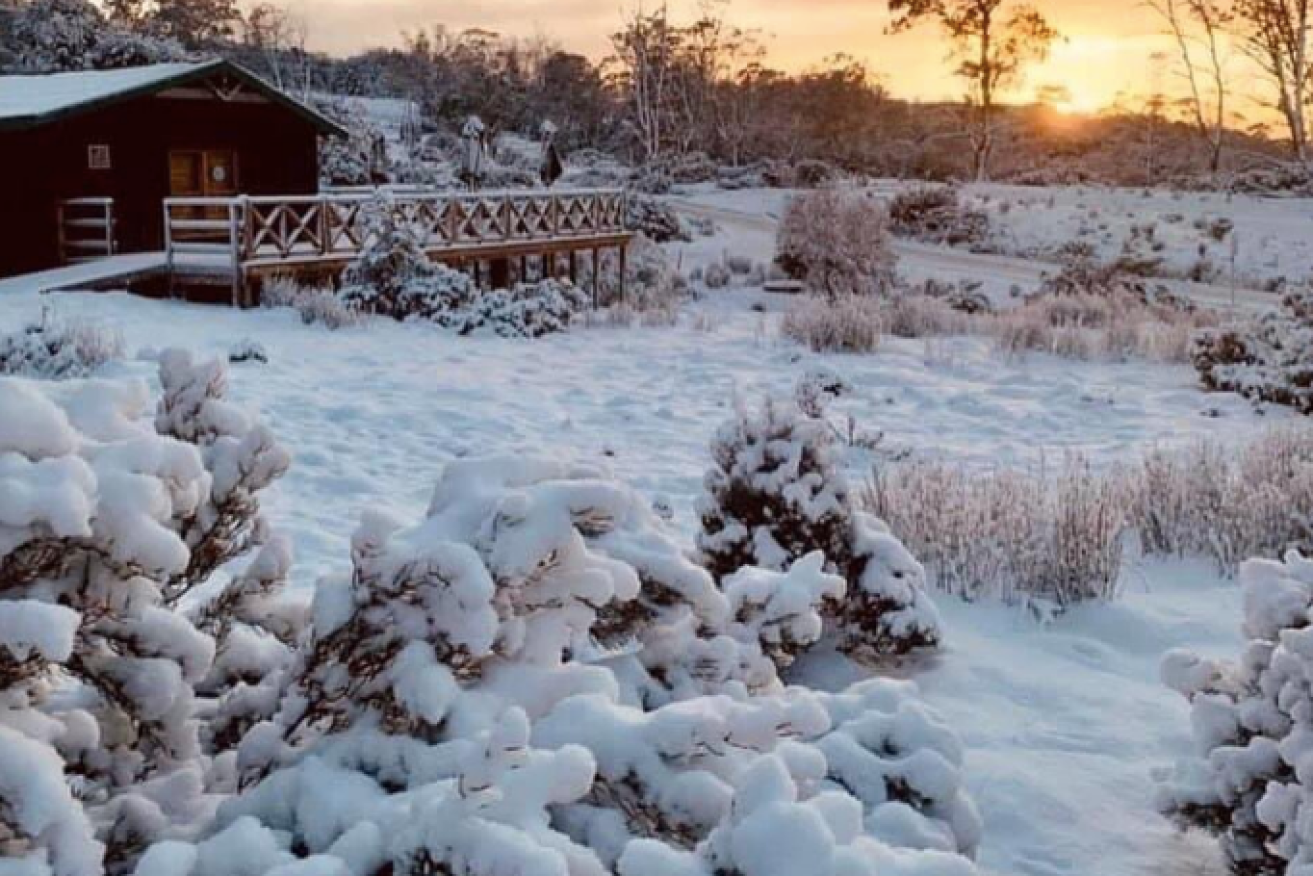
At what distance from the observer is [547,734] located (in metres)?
2.32

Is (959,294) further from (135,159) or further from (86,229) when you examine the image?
(86,229)

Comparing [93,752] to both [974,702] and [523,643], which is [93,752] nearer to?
[523,643]

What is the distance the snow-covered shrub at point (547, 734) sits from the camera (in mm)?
1993

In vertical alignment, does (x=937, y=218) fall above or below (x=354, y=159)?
below

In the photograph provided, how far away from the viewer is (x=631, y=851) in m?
2.02

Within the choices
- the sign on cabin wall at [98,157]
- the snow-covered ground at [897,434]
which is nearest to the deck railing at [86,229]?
the sign on cabin wall at [98,157]

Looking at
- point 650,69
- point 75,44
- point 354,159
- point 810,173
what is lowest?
point 354,159

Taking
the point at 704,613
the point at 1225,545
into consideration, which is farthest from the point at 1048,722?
the point at 1225,545

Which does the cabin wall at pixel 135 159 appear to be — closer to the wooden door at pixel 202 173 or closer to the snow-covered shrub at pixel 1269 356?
the wooden door at pixel 202 173

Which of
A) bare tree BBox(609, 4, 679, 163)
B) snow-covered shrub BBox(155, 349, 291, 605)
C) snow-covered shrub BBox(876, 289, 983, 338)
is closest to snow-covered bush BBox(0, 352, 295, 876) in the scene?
snow-covered shrub BBox(155, 349, 291, 605)

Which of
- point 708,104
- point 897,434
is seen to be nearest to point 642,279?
point 897,434

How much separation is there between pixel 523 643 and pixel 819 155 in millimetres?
56931

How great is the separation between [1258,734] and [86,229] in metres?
20.7

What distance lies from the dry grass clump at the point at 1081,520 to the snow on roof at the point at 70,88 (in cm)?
1530
